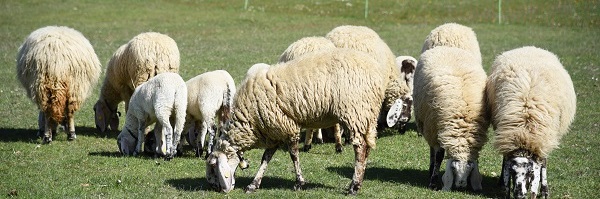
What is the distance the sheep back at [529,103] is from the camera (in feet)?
33.0

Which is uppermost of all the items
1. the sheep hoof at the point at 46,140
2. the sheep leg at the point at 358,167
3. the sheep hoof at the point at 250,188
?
the sheep leg at the point at 358,167

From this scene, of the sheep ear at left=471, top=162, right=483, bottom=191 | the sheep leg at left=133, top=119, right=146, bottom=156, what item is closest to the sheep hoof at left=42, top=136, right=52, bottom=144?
the sheep leg at left=133, top=119, right=146, bottom=156

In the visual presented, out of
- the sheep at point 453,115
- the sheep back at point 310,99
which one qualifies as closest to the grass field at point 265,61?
the sheep at point 453,115

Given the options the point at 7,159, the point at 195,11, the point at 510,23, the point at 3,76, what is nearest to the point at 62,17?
the point at 195,11

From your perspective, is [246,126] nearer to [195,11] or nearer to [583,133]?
[583,133]

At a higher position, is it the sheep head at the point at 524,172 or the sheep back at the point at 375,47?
the sheep back at the point at 375,47

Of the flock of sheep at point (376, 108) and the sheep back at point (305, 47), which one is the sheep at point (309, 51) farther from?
the flock of sheep at point (376, 108)

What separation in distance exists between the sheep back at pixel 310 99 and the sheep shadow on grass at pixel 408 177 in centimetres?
142

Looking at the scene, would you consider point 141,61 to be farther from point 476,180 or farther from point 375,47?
point 476,180

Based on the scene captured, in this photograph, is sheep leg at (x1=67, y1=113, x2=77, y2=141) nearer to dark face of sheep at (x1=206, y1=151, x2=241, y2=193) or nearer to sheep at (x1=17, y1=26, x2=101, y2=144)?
sheep at (x1=17, y1=26, x2=101, y2=144)

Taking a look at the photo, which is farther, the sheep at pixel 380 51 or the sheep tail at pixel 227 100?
the sheep at pixel 380 51

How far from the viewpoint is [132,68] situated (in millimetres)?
15695

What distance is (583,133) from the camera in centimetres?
1545

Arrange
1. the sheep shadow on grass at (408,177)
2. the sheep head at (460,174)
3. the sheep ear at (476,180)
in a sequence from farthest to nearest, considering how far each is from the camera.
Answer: the sheep shadow on grass at (408,177) < the sheep ear at (476,180) < the sheep head at (460,174)
